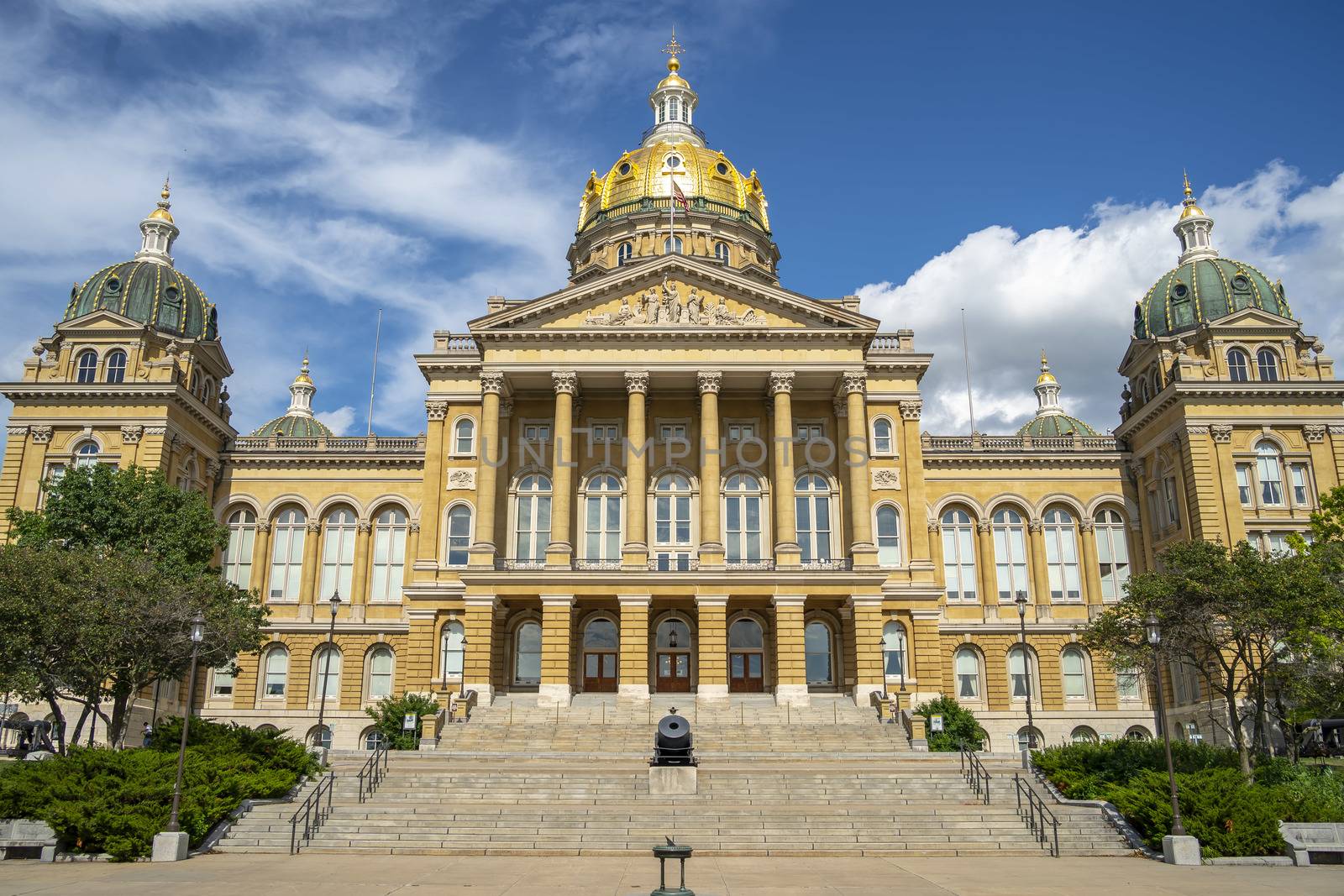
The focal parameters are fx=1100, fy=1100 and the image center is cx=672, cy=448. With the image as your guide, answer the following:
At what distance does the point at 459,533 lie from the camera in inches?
1948

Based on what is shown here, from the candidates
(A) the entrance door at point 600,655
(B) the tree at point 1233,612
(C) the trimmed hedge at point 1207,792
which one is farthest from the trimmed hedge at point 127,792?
(B) the tree at point 1233,612

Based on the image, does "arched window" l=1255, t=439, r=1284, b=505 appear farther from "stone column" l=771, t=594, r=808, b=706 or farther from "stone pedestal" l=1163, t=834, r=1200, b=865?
"stone pedestal" l=1163, t=834, r=1200, b=865

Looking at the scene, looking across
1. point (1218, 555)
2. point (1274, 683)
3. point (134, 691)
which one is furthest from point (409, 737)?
point (1274, 683)

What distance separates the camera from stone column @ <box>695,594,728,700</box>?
4281 cm

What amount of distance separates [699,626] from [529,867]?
22312mm

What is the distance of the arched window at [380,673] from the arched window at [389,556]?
252 cm

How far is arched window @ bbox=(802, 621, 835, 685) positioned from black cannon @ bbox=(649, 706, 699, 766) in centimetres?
1893

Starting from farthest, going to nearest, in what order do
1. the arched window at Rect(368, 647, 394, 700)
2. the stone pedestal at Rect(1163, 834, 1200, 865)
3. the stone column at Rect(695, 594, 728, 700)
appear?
the arched window at Rect(368, 647, 394, 700)
the stone column at Rect(695, 594, 728, 700)
the stone pedestal at Rect(1163, 834, 1200, 865)

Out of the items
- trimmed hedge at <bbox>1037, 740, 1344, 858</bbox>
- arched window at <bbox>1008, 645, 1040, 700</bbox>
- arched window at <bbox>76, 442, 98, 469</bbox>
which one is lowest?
trimmed hedge at <bbox>1037, 740, 1344, 858</bbox>

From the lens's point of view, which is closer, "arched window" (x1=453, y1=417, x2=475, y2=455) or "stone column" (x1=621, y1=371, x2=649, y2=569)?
"stone column" (x1=621, y1=371, x2=649, y2=569)

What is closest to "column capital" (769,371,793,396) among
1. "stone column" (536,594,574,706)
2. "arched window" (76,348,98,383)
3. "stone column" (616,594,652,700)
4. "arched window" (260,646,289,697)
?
"stone column" (616,594,652,700)

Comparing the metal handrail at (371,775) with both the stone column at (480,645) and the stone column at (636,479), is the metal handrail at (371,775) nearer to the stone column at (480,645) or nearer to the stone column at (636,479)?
the stone column at (480,645)

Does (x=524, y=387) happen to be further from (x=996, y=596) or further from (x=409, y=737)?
(x=996, y=596)

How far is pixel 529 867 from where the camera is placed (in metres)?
21.6
